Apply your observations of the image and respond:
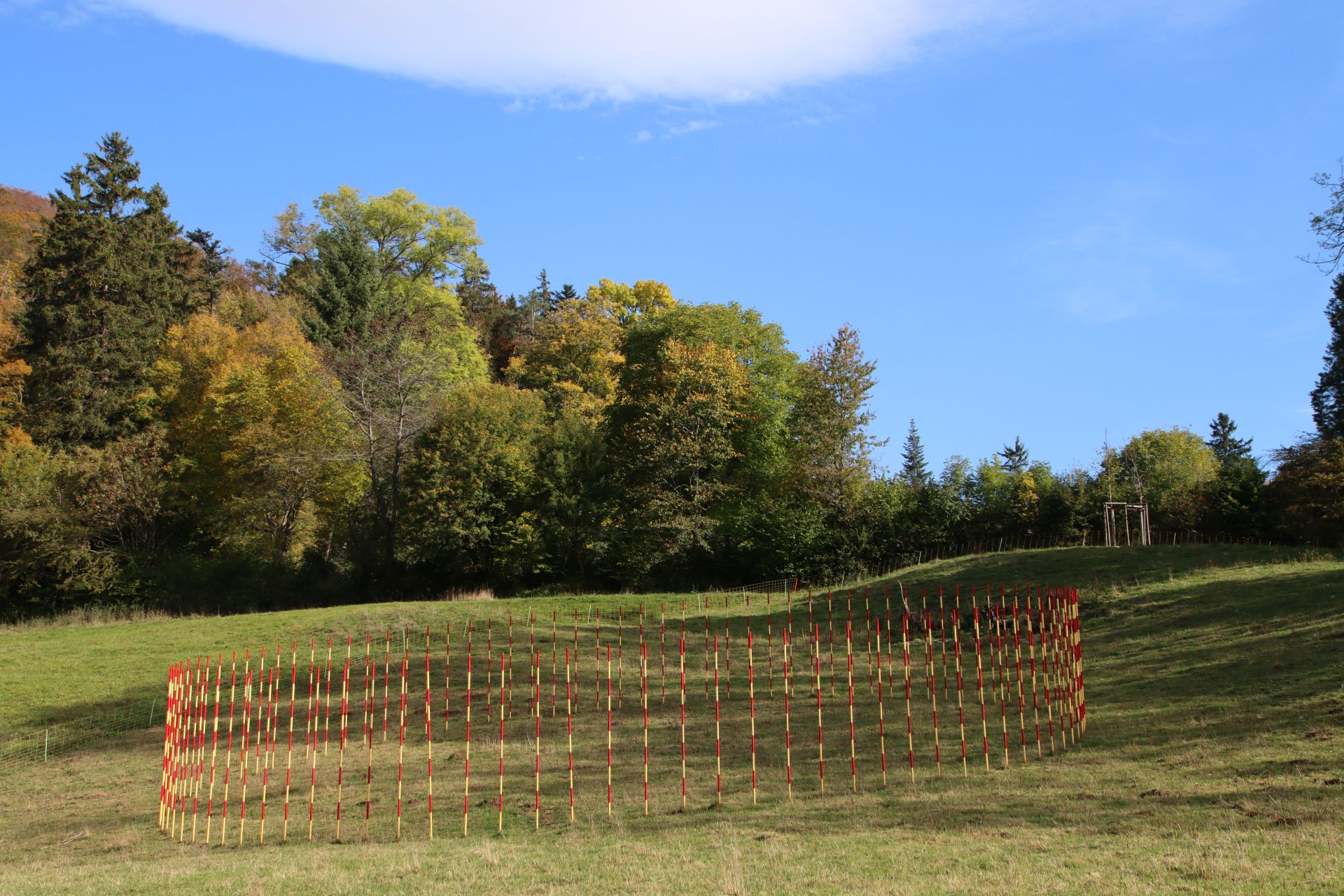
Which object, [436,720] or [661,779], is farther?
[436,720]

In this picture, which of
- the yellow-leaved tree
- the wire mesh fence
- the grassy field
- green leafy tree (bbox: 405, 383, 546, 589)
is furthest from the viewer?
the yellow-leaved tree

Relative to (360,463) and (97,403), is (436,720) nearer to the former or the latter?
(360,463)

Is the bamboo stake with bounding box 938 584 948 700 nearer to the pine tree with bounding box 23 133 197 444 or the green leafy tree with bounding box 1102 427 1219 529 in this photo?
the green leafy tree with bounding box 1102 427 1219 529

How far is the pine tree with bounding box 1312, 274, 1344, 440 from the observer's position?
46500mm

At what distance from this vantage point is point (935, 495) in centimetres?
4406

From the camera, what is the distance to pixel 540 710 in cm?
2278

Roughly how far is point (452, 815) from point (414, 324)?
4435cm

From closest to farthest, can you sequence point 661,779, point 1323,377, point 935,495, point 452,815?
point 452,815, point 661,779, point 935,495, point 1323,377

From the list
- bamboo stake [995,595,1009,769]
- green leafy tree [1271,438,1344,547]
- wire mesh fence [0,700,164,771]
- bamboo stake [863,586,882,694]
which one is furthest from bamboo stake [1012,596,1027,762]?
wire mesh fence [0,700,164,771]

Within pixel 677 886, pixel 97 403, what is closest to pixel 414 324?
pixel 97 403

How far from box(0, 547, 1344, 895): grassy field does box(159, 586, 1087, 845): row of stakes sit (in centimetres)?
27

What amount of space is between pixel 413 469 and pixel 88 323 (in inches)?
697

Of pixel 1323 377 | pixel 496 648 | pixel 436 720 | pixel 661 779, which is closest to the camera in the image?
pixel 661 779

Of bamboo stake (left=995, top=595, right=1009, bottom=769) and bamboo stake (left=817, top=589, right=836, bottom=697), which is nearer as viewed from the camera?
bamboo stake (left=995, top=595, right=1009, bottom=769)
